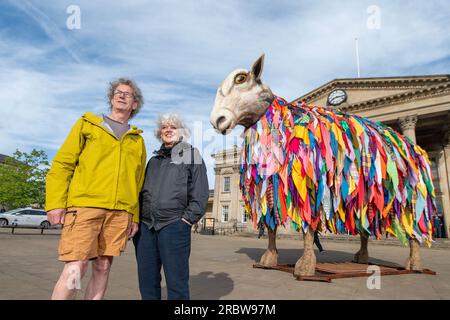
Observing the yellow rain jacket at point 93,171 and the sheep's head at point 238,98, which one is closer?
the yellow rain jacket at point 93,171

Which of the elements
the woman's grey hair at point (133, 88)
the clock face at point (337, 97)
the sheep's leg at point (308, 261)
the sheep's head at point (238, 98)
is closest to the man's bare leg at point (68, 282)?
the woman's grey hair at point (133, 88)

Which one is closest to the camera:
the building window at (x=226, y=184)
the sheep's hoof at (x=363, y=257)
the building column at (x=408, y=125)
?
the sheep's hoof at (x=363, y=257)

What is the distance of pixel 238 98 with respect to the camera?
4.58m

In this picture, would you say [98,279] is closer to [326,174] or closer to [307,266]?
[307,266]

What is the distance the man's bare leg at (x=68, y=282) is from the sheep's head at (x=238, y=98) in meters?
2.72

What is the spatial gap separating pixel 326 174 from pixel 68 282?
13.0 ft

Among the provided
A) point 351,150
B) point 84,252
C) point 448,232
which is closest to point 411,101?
point 448,232

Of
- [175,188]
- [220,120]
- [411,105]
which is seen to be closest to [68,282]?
[175,188]

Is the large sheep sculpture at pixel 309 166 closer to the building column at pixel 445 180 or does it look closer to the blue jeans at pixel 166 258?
the blue jeans at pixel 166 258

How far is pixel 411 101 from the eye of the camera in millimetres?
24703

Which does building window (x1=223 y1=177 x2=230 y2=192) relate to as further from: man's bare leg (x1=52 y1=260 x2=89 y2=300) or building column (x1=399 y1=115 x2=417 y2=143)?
man's bare leg (x1=52 y1=260 x2=89 y2=300)

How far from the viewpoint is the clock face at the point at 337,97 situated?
28.2 meters

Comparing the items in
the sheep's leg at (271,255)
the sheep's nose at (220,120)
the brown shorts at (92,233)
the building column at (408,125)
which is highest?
the building column at (408,125)
